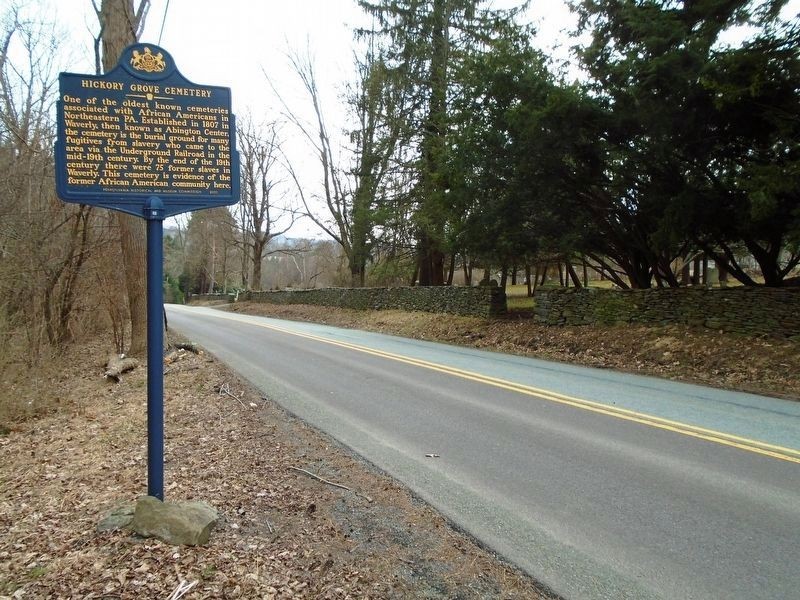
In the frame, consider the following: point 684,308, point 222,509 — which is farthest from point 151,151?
point 684,308

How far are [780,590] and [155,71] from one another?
531cm

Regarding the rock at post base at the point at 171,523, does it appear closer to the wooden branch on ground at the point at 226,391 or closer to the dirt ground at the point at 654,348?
the wooden branch on ground at the point at 226,391

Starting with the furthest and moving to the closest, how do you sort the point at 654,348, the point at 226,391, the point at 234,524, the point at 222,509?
the point at 654,348 < the point at 226,391 < the point at 222,509 < the point at 234,524

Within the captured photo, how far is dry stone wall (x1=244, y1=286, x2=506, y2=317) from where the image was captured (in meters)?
18.9

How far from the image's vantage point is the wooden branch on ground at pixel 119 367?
34.8ft

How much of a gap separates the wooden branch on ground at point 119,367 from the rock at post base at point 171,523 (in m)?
7.84

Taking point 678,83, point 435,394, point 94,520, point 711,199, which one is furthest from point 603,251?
point 94,520

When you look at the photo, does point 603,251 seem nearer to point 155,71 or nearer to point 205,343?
point 205,343

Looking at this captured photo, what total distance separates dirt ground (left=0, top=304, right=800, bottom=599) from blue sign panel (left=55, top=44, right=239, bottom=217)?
2312 mm

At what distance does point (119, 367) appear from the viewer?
431 inches

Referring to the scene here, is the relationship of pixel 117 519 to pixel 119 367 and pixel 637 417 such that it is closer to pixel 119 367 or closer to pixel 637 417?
pixel 637 417

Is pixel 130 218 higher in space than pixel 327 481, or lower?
higher

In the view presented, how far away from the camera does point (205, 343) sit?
16078 mm

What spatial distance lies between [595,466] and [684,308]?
363 inches
